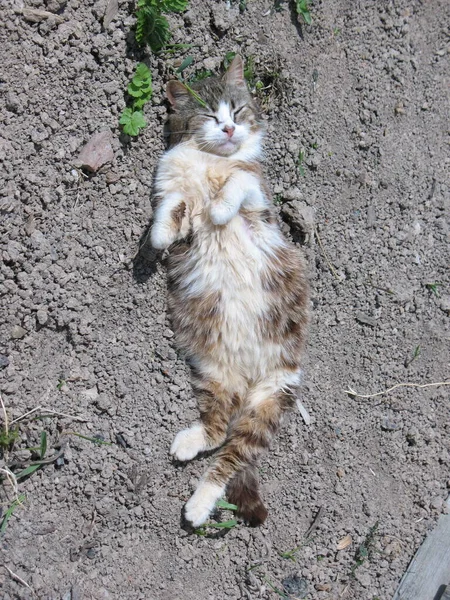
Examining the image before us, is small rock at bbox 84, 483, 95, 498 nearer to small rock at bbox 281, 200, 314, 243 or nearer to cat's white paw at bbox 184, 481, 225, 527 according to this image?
cat's white paw at bbox 184, 481, 225, 527

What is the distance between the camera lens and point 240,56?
320cm

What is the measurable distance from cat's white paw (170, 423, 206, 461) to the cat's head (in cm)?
149

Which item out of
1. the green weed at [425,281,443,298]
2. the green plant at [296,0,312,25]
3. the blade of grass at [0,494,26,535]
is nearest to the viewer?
the blade of grass at [0,494,26,535]

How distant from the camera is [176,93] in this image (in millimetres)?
3039

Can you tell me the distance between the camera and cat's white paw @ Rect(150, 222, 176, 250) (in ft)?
9.41

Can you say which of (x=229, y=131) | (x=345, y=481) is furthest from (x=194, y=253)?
(x=345, y=481)

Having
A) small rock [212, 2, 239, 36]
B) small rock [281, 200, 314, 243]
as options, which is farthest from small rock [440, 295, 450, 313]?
small rock [212, 2, 239, 36]

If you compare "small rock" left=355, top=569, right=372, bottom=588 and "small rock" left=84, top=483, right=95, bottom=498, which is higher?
"small rock" left=84, top=483, right=95, bottom=498

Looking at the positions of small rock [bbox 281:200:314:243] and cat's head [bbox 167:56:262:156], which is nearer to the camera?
cat's head [bbox 167:56:262:156]

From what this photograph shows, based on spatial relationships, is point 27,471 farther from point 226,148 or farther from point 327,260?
point 327,260

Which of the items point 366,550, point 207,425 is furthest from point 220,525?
point 366,550

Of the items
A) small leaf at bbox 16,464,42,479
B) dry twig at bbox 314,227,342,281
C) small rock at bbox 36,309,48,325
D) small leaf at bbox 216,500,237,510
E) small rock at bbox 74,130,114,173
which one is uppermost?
small rock at bbox 74,130,114,173

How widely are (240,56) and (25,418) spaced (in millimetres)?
2245

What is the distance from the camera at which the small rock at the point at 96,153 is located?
2893 mm
